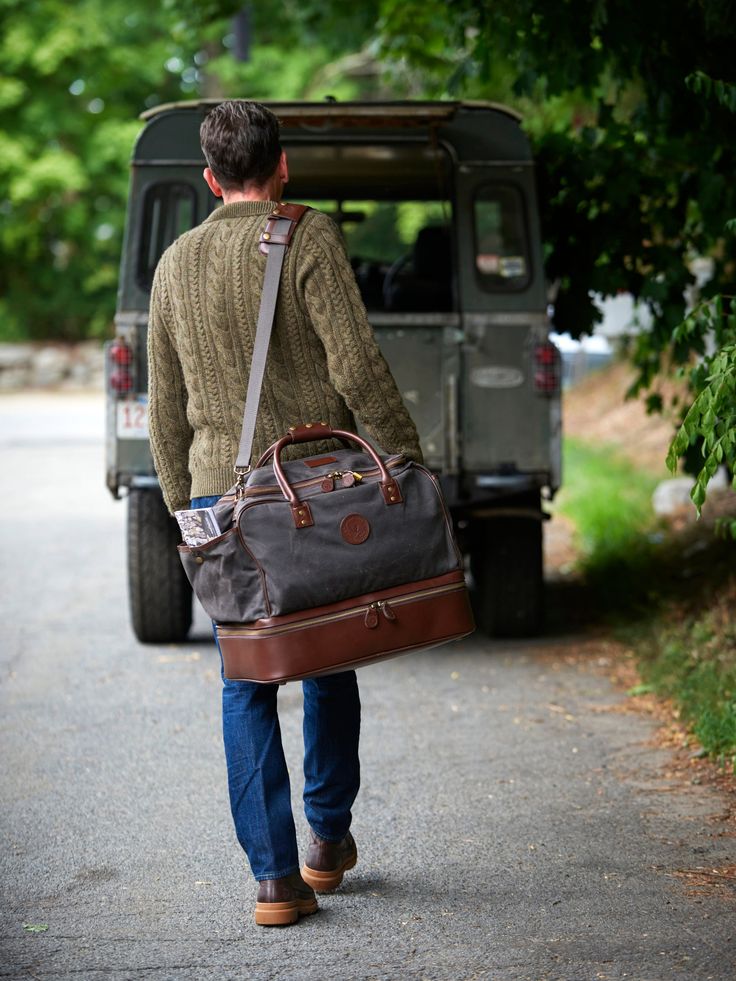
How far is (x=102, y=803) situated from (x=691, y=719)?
2292 millimetres

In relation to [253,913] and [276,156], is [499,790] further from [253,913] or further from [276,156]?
[276,156]

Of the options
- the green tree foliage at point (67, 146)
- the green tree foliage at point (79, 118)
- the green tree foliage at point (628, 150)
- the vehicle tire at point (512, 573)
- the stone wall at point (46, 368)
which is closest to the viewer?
the green tree foliage at point (628, 150)

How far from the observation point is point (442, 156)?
750 cm

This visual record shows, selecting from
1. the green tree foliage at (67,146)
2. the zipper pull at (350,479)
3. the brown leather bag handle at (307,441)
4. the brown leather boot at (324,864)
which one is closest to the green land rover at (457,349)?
the brown leather boot at (324,864)

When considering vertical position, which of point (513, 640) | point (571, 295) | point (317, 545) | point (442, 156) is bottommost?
point (513, 640)

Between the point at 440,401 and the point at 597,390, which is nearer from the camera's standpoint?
the point at 440,401

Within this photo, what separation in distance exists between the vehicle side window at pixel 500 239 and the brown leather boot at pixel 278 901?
A: 3.89 meters

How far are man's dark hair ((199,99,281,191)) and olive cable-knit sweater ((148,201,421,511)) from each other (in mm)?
76

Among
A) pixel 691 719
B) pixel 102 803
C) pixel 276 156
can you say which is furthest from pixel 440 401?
pixel 276 156

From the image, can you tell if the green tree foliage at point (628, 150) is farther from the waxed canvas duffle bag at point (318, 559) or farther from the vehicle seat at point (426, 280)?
the waxed canvas duffle bag at point (318, 559)

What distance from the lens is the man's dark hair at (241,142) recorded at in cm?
341

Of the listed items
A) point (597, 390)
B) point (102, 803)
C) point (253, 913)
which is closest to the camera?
point (253, 913)

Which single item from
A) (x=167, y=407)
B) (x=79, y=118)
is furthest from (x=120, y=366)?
(x=79, y=118)

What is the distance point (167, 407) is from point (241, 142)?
718 millimetres
